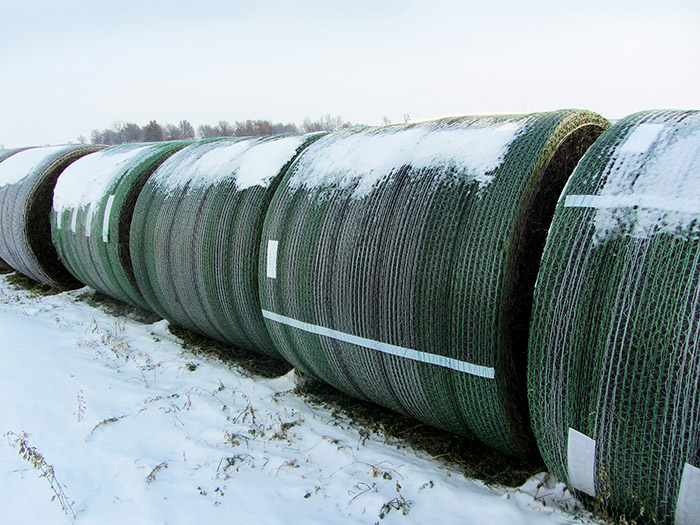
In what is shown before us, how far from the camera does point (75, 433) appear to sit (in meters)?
3.59

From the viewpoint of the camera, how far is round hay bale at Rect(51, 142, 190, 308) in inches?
234

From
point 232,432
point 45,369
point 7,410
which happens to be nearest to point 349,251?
point 232,432

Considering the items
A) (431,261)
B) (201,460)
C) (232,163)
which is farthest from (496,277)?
(232,163)

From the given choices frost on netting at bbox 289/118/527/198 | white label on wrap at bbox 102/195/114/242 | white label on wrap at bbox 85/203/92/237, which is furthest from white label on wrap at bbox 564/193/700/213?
white label on wrap at bbox 85/203/92/237

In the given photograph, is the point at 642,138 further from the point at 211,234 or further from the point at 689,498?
the point at 211,234

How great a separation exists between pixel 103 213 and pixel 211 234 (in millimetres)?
2436

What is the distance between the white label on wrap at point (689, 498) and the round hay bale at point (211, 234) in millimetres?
3186

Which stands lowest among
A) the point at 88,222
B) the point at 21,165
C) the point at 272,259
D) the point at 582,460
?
the point at 582,460

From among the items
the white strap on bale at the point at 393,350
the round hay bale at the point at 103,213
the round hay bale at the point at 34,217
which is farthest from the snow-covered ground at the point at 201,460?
the round hay bale at the point at 34,217

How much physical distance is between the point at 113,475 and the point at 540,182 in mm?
3216

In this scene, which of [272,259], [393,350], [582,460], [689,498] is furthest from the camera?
[272,259]

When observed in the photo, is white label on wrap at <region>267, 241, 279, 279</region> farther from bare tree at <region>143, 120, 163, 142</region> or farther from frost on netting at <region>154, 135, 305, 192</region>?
bare tree at <region>143, 120, 163, 142</region>

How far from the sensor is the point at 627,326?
7.07 feet

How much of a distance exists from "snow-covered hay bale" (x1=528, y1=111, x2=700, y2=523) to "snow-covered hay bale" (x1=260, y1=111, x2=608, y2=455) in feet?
0.82
